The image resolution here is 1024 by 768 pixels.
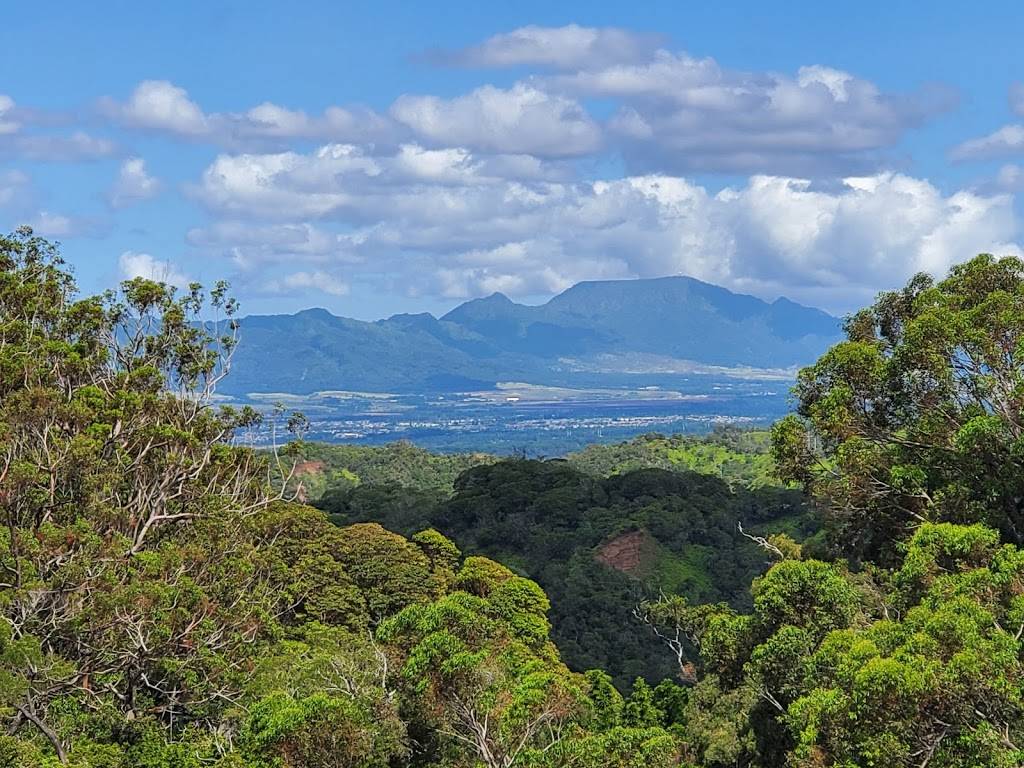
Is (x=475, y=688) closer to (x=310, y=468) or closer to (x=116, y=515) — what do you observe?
(x=116, y=515)

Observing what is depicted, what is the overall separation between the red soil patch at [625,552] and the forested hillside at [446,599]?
2681 centimetres

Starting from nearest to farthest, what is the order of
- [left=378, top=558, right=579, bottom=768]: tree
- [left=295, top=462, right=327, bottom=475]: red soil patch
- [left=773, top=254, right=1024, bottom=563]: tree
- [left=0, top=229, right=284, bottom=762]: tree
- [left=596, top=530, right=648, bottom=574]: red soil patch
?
1. [left=378, top=558, right=579, bottom=768]: tree
2. [left=773, top=254, right=1024, bottom=563]: tree
3. [left=0, top=229, right=284, bottom=762]: tree
4. [left=596, top=530, right=648, bottom=574]: red soil patch
5. [left=295, top=462, right=327, bottom=475]: red soil patch

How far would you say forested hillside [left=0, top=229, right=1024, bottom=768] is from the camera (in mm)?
11641

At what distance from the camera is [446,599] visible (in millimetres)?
16500

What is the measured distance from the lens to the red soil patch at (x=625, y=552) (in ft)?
177

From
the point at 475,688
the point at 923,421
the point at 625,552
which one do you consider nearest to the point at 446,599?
the point at 475,688

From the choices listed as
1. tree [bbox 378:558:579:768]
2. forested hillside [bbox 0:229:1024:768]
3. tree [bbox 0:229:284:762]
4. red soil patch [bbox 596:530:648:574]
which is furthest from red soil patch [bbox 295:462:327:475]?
tree [bbox 378:558:579:768]

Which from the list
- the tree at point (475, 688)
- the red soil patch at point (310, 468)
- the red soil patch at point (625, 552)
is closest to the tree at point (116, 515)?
the tree at point (475, 688)

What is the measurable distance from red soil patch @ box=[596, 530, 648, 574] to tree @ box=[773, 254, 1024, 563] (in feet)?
118

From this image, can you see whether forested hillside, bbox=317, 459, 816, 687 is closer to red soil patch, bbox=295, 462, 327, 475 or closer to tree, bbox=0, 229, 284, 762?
red soil patch, bbox=295, 462, 327, 475

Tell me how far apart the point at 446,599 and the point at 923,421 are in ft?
24.7

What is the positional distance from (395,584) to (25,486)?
567 inches

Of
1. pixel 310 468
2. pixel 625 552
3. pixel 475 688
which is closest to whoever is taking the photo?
pixel 475 688

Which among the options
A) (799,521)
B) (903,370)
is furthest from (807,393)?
(799,521)
